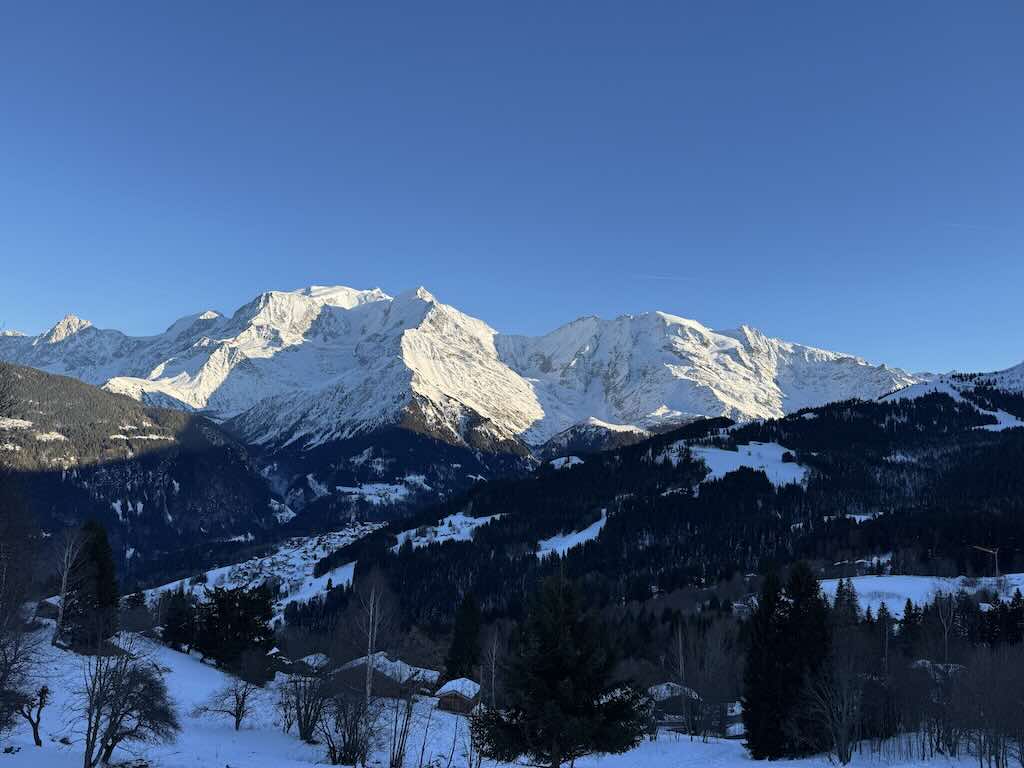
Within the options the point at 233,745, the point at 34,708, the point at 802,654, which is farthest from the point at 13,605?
the point at 802,654

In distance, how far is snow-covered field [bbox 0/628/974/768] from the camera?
49141 mm

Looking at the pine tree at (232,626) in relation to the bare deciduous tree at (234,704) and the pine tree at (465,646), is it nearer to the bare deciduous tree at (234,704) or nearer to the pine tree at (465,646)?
the bare deciduous tree at (234,704)

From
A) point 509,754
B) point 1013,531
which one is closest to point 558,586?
point 509,754

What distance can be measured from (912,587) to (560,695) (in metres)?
148

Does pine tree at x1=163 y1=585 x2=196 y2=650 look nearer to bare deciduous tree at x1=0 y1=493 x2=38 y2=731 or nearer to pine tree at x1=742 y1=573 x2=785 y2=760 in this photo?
bare deciduous tree at x1=0 y1=493 x2=38 y2=731

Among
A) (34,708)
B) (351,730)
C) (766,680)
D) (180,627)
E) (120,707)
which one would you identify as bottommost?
(351,730)

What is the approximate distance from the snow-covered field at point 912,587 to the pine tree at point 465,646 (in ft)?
227

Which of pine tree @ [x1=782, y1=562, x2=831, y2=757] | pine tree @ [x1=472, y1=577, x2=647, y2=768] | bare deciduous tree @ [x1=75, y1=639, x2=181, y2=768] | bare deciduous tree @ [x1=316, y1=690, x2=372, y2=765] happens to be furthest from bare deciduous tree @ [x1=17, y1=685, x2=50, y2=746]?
pine tree @ [x1=782, y1=562, x2=831, y2=757]

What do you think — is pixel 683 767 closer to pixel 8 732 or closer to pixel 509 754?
pixel 509 754

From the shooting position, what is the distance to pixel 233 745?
202 feet

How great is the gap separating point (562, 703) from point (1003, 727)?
4110cm

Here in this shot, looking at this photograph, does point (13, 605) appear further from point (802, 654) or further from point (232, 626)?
point (802, 654)

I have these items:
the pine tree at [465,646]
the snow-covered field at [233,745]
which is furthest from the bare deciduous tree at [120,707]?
the pine tree at [465,646]

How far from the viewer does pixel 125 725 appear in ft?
160
